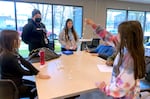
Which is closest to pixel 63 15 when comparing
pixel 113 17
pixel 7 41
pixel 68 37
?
pixel 113 17

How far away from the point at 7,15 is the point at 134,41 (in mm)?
5438

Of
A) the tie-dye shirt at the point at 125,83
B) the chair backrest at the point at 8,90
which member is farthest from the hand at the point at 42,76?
the tie-dye shirt at the point at 125,83

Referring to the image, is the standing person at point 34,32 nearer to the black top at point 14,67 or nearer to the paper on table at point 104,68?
the black top at point 14,67

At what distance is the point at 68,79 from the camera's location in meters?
1.59

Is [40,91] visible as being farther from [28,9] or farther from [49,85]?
[28,9]

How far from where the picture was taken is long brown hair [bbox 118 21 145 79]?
121cm

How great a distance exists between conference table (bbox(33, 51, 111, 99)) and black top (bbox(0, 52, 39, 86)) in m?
0.17

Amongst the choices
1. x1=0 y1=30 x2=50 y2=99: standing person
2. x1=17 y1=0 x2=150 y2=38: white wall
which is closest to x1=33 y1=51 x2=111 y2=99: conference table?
x1=0 y1=30 x2=50 y2=99: standing person

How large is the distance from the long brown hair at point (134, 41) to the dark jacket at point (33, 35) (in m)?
2.25

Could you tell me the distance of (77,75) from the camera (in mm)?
1701

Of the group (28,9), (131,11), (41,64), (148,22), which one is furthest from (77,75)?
(148,22)

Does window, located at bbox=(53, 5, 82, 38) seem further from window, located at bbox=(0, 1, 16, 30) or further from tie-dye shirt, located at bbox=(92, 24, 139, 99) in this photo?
tie-dye shirt, located at bbox=(92, 24, 139, 99)

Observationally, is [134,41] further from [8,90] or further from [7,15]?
[7,15]

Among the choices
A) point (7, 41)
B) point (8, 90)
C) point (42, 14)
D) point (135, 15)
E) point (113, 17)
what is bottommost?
point (8, 90)
